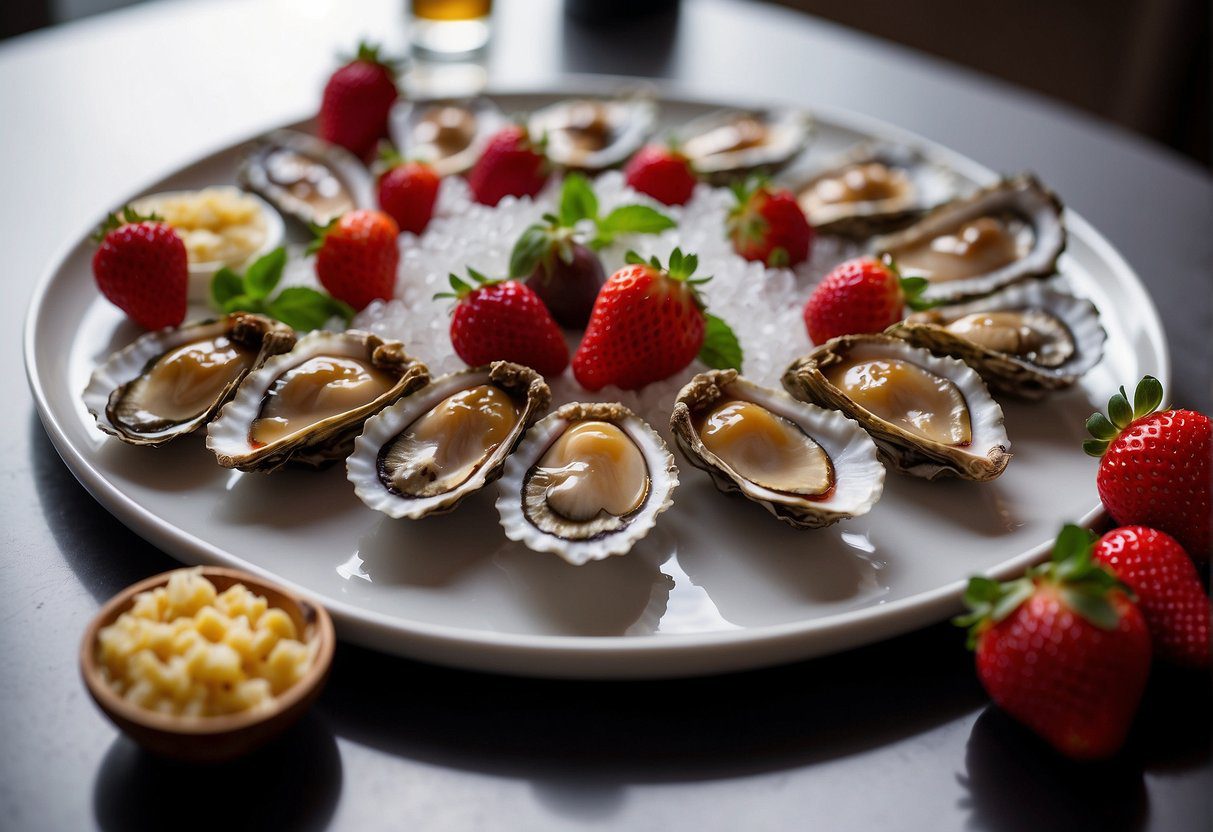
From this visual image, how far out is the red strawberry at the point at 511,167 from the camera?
7.02ft

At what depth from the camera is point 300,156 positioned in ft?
7.41

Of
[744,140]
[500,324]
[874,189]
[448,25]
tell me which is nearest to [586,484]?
[500,324]

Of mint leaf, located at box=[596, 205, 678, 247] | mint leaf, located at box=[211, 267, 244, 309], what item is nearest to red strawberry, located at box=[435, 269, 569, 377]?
mint leaf, located at box=[596, 205, 678, 247]

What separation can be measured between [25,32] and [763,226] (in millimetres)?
3406

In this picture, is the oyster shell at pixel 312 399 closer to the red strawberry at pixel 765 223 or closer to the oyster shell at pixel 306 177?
the oyster shell at pixel 306 177

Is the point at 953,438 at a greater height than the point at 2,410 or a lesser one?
greater

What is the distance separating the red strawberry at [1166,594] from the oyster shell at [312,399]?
36.2 inches

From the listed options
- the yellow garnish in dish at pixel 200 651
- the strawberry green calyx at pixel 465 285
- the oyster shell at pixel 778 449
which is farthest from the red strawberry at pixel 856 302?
the yellow garnish in dish at pixel 200 651

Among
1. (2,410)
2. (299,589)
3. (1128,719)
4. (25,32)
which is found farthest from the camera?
(25,32)

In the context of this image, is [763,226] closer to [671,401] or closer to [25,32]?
[671,401]

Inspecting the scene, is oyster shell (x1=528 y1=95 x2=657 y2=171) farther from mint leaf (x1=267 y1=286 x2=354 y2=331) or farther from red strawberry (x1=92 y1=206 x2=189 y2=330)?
red strawberry (x1=92 y1=206 x2=189 y2=330)

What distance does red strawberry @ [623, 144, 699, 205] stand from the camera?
213 centimetres

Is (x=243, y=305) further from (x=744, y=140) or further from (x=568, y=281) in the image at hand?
(x=744, y=140)

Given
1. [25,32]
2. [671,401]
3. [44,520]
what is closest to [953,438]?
[671,401]
